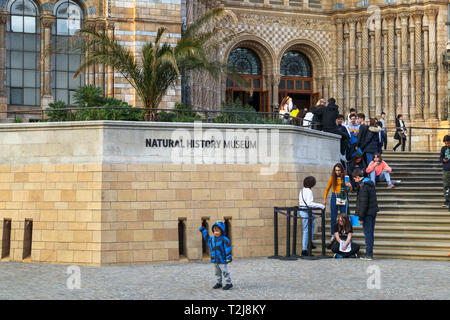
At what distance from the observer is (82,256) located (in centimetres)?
1655

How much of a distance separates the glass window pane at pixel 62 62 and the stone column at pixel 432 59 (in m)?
14.9

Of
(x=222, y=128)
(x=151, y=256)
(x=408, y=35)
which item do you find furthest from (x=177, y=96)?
(x=408, y=35)

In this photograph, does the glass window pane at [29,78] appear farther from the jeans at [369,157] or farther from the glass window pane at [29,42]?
the jeans at [369,157]

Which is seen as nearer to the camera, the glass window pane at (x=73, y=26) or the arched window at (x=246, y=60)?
the glass window pane at (x=73, y=26)

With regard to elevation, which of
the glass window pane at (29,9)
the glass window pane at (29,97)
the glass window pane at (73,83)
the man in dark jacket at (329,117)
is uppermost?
the glass window pane at (29,9)

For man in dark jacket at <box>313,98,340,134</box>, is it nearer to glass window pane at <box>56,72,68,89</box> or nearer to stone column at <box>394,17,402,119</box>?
glass window pane at <box>56,72,68,89</box>

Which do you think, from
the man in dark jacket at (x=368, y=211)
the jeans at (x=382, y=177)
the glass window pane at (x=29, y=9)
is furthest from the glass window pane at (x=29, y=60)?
the man in dark jacket at (x=368, y=211)

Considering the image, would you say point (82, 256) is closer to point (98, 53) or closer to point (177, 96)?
point (98, 53)

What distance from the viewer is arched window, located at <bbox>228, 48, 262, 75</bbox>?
31562 millimetres

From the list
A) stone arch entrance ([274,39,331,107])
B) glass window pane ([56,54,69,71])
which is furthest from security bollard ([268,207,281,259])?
stone arch entrance ([274,39,331,107])

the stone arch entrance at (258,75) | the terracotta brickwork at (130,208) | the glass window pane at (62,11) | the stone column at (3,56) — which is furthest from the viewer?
the stone arch entrance at (258,75)

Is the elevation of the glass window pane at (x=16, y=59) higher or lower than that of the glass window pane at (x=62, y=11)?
lower

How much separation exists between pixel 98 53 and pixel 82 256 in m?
5.92

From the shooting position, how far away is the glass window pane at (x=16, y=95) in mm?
24203
